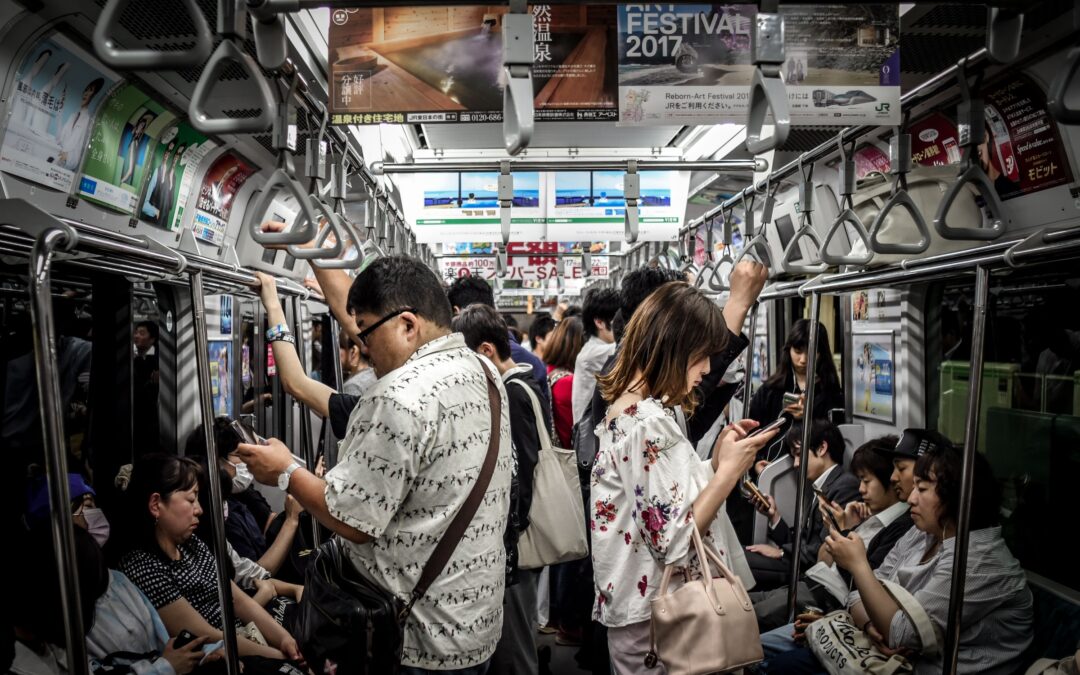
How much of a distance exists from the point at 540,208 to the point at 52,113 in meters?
4.10

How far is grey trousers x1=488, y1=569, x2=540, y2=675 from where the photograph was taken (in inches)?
110

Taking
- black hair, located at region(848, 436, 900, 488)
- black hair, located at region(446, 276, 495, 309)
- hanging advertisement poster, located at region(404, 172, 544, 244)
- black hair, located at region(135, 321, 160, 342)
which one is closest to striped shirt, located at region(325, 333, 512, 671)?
black hair, located at region(848, 436, 900, 488)

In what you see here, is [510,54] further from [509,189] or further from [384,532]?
[509,189]

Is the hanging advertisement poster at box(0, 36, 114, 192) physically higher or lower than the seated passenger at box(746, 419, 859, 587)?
higher

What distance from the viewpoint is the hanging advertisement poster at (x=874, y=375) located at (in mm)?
3982

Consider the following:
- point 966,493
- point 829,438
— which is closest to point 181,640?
point 966,493

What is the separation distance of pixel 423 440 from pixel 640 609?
876 millimetres

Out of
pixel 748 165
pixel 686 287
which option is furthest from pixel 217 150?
pixel 686 287

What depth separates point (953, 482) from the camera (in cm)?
261

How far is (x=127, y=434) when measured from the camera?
3268 mm

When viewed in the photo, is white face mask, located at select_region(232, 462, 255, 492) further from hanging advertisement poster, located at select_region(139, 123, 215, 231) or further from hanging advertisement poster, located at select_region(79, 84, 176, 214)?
hanging advertisement poster, located at select_region(139, 123, 215, 231)

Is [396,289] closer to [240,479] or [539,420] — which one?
[539,420]

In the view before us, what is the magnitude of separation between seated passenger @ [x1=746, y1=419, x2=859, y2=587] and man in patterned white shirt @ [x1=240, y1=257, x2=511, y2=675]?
2056mm

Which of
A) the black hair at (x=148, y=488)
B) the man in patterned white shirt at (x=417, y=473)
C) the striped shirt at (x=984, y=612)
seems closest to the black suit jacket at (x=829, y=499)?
the striped shirt at (x=984, y=612)
